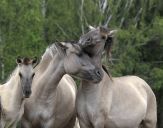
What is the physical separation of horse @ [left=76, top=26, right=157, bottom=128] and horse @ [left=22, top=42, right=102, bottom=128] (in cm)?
21

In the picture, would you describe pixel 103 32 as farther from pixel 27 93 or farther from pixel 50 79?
pixel 27 93

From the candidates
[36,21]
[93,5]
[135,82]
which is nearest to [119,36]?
[93,5]

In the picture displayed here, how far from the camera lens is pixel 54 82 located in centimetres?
1279

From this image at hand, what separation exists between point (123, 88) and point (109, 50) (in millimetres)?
1017

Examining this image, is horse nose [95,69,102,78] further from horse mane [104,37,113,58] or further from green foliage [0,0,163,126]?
green foliage [0,0,163,126]

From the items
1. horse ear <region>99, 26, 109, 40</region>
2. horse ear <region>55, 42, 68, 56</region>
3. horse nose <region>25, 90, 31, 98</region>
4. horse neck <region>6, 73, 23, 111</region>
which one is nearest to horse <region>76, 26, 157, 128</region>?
horse ear <region>99, 26, 109, 40</region>

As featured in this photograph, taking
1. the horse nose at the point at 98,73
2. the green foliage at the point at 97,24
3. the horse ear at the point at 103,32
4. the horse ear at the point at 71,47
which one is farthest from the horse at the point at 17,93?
the green foliage at the point at 97,24

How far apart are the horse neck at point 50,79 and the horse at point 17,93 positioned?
10.0 inches

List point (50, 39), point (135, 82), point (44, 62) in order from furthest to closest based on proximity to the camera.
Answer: point (50, 39), point (135, 82), point (44, 62)

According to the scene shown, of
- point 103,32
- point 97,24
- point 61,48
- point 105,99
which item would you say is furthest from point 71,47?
point 97,24

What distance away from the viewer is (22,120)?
12.8m

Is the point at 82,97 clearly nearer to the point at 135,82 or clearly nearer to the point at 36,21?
the point at 135,82

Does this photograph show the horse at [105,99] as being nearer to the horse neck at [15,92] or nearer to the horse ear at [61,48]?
the horse ear at [61,48]

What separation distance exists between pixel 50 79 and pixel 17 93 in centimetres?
67
